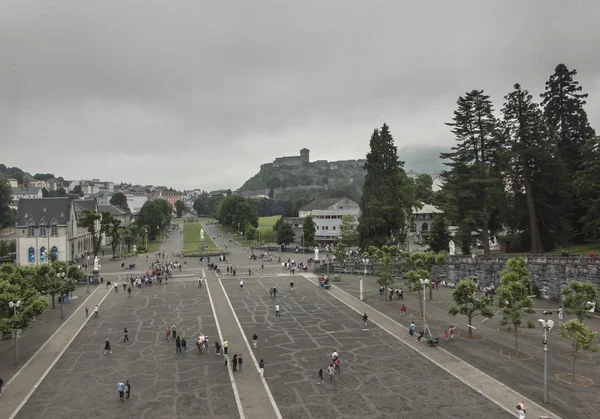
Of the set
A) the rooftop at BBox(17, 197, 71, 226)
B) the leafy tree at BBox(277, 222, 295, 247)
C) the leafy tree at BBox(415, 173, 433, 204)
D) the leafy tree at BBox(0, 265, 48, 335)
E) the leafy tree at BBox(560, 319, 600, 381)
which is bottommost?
the leafy tree at BBox(560, 319, 600, 381)

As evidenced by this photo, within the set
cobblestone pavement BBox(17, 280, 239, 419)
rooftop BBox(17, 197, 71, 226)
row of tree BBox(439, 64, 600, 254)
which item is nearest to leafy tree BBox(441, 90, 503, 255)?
row of tree BBox(439, 64, 600, 254)

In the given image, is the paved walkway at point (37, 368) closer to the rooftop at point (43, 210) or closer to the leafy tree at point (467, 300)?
the leafy tree at point (467, 300)

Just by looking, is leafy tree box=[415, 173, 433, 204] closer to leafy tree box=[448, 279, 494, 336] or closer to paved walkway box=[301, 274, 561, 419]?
paved walkway box=[301, 274, 561, 419]

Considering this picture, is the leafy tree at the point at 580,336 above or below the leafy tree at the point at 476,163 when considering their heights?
below

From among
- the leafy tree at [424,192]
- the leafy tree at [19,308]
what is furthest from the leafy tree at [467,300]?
the leafy tree at [424,192]

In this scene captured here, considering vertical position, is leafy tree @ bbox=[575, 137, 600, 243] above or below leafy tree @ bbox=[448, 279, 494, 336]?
above

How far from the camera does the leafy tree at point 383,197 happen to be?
5991cm

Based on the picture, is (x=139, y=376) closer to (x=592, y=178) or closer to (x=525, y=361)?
Answer: (x=525, y=361)

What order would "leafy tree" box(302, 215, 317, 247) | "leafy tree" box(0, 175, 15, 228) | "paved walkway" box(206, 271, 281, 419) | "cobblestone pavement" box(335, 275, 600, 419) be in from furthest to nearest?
1. "leafy tree" box(0, 175, 15, 228)
2. "leafy tree" box(302, 215, 317, 247)
3. "cobblestone pavement" box(335, 275, 600, 419)
4. "paved walkway" box(206, 271, 281, 419)

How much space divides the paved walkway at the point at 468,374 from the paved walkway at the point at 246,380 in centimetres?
1030

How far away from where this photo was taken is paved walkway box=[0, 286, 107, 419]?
64.9 feet

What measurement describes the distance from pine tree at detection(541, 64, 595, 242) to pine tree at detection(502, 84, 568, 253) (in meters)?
8.17

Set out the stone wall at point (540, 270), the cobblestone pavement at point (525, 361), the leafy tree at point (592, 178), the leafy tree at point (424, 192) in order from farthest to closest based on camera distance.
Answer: the leafy tree at point (424, 192) → the leafy tree at point (592, 178) → the stone wall at point (540, 270) → the cobblestone pavement at point (525, 361)

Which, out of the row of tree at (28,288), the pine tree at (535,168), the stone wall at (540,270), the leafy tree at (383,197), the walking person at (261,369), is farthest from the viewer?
the leafy tree at (383,197)
